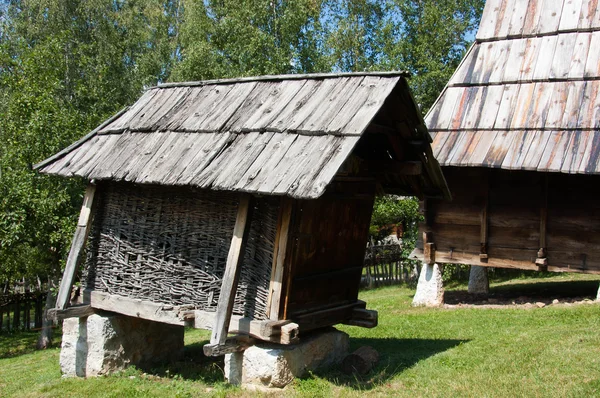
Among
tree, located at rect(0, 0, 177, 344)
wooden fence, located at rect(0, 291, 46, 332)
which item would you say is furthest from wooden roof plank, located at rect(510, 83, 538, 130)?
wooden fence, located at rect(0, 291, 46, 332)

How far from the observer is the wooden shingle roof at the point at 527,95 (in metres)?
10.4

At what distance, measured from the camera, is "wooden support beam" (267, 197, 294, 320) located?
21.4 feet

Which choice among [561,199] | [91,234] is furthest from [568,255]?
[91,234]

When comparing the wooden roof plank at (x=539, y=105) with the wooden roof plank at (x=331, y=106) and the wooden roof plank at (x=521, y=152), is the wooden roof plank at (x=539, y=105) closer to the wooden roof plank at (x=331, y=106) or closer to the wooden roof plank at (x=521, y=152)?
the wooden roof plank at (x=521, y=152)

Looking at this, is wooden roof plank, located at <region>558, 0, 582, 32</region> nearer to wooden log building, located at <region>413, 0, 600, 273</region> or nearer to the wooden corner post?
wooden log building, located at <region>413, 0, 600, 273</region>

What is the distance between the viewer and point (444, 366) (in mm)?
7328

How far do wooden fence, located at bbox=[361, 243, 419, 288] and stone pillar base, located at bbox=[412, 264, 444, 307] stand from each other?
8509 mm

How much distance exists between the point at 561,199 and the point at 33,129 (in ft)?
38.9

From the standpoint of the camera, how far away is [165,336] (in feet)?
30.8

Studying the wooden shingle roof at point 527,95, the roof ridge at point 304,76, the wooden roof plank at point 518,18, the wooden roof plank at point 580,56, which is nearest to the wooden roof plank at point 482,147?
the wooden shingle roof at point 527,95

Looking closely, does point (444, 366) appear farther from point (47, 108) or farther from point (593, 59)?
point (47, 108)

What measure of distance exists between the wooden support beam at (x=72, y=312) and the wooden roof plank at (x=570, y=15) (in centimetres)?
1014

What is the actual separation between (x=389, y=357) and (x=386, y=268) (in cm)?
1435

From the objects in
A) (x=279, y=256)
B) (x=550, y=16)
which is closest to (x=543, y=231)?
(x=550, y=16)
